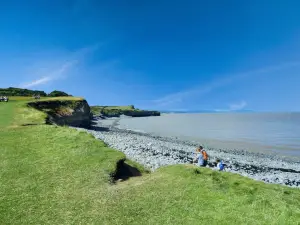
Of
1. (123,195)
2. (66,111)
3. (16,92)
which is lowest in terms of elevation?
(123,195)

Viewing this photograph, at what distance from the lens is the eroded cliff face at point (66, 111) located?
5938 centimetres

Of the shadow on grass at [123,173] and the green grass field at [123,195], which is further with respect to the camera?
the shadow on grass at [123,173]

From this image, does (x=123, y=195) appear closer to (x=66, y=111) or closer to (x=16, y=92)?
(x=66, y=111)

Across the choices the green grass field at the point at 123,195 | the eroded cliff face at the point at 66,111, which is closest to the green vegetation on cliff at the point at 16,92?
the eroded cliff face at the point at 66,111

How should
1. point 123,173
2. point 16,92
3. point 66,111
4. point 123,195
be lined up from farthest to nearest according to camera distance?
point 16,92 < point 66,111 < point 123,173 < point 123,195

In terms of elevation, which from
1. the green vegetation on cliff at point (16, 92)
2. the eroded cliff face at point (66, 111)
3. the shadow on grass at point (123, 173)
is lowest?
the shadow on grass at point (123, 173)

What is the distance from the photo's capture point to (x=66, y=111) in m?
66.9

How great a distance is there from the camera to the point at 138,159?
102 ft

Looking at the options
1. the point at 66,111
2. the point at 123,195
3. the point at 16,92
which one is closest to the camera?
the point at 123,195

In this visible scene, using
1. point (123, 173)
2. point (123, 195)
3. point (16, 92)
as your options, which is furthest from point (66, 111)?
point (16, 92)

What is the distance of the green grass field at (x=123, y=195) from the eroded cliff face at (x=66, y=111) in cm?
3826

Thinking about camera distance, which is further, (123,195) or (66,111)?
(66,111)

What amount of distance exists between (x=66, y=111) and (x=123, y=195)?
56.8 meters

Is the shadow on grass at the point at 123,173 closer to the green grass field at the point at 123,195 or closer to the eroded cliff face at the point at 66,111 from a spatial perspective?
the green grass field at the point at 123,195
